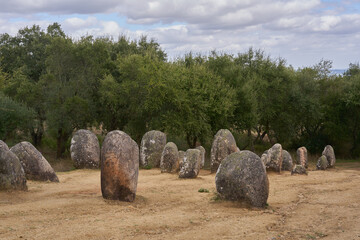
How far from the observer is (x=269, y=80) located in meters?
41.6

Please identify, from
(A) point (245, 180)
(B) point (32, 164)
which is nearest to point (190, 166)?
(B) point (32, 164)

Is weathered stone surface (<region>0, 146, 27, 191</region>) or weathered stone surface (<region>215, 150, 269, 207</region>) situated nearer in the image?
weathered stone surface (<region>215, 150, 269, 207</region>)

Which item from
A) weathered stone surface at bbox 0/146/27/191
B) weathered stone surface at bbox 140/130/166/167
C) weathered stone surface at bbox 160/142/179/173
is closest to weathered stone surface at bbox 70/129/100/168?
weathered stone surface at bbox 140/130/166/167

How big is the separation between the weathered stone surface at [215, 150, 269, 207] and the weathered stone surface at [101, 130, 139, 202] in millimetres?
2989

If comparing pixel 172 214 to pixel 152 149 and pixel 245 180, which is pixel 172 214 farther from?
pixel 152 149

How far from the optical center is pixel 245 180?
14172 millimetres

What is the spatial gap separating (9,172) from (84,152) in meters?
9.26

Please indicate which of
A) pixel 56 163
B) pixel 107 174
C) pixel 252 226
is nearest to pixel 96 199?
pixel 107 174

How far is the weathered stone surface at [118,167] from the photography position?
1433 cm

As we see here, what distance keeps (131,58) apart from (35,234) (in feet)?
82.1

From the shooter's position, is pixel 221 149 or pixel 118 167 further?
pixel 221 149

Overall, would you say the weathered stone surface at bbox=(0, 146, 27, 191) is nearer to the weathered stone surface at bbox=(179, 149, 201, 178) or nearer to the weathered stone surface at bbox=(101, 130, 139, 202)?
the weathered stone surface at bbox=(101, 130, 139, 202)

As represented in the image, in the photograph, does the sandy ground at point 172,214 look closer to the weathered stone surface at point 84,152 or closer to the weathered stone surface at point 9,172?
the weathered stone surface at point 9,172

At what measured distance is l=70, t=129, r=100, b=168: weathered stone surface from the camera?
25.1 metres
